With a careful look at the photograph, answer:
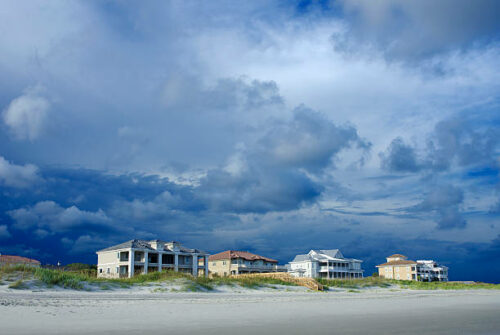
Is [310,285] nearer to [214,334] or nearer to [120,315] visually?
[120,315]

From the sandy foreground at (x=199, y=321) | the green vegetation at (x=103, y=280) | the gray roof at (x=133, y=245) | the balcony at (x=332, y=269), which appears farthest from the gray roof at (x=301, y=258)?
the sandy foreground at (x=199, y=321)

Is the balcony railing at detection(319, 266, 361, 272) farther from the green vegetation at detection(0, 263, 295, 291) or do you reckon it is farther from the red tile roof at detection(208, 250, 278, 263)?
the green vegetation at detection(0, 263, 295, 291)

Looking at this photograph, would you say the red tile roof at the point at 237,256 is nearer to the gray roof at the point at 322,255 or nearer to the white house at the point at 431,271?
the gray roof at the point at 322,255

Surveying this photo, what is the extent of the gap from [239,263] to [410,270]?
48.6m

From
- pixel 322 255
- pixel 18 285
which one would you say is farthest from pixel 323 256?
pixel 18 285

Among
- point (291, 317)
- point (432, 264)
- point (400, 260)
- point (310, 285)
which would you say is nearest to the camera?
point (291, 317)

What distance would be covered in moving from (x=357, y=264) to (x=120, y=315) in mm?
91876

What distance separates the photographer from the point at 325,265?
3728 inches

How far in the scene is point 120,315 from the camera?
1426cm

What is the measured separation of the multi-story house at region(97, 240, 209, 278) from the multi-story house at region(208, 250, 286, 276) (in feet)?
34.6

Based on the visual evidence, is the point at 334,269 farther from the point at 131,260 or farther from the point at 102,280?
the point at 102,280

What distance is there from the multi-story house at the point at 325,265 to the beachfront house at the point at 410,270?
12.2 meters

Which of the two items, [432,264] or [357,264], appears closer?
[357,264]

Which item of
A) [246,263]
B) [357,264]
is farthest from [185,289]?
[357,264]
